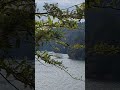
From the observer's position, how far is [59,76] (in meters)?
1.98

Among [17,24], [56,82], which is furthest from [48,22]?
[56,82]

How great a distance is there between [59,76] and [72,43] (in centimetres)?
34

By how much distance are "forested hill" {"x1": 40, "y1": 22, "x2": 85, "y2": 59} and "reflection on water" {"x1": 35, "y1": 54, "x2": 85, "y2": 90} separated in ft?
0.20

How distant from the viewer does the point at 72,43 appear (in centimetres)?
181

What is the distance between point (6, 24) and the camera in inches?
55.4

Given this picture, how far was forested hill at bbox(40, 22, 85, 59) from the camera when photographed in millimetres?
1691

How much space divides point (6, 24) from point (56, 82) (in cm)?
94

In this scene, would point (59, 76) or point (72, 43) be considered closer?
point (72, 43)

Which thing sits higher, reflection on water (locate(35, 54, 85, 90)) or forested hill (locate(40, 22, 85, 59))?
forested hill (locate(40, 22, 85, 59))

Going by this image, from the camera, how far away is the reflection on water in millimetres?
1691

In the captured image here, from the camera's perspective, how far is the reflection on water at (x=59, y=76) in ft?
5.55

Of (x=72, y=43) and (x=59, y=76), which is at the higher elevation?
(x=72, y=43)

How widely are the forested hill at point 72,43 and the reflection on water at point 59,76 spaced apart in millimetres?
61

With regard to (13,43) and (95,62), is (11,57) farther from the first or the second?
(95,62)
